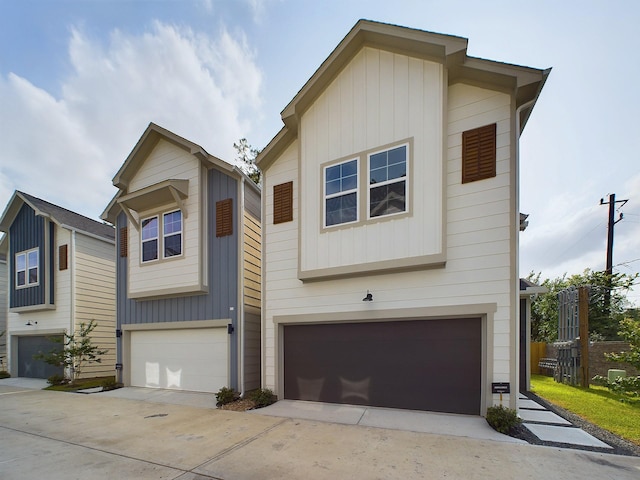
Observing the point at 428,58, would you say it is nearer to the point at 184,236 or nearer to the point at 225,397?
the point at 184,236

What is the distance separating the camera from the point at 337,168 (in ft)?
23.8

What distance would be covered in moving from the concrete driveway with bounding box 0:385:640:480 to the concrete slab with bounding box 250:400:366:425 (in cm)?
30

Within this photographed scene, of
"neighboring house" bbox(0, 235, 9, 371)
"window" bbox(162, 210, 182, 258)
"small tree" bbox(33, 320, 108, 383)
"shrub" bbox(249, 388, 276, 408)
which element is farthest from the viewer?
"neighboring house" bbox(0, 235, 9, 371)

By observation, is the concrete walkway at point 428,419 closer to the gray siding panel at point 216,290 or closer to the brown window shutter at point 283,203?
the gray siding panel at point 216,290

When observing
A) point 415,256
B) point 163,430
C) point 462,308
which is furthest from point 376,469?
point 163,430

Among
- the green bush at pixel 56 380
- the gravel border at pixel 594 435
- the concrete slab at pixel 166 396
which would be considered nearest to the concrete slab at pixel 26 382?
the green bush at pixel 56 380

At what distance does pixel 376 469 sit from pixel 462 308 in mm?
3297

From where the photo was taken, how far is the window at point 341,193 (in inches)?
276

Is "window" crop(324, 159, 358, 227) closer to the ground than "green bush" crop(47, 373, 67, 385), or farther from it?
farther from it

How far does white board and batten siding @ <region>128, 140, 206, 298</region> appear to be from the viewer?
8977 millimetres

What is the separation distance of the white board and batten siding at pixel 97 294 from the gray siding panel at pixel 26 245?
1.43 metres

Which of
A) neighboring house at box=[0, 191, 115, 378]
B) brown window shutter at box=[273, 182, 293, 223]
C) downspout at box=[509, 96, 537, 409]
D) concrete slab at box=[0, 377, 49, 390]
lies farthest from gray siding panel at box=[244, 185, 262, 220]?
concrete slab at box=[0, 377, 49, 390]

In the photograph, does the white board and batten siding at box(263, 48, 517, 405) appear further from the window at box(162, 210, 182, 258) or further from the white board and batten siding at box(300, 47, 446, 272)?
the window at box(162, 210, 182, 258)

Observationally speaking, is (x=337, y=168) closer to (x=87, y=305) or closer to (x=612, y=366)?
(x=612, y=366)
